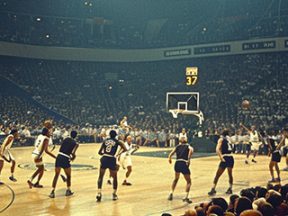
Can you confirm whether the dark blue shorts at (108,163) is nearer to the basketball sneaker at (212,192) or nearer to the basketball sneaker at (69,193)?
the basketball sneaker at (69,193)

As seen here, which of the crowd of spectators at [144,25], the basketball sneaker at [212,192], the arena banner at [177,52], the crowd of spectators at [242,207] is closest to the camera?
the crowd of spectators at [242,207]

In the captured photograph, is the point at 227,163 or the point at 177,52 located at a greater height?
the point at 177,52

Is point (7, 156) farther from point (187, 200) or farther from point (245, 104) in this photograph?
point (245, 104)

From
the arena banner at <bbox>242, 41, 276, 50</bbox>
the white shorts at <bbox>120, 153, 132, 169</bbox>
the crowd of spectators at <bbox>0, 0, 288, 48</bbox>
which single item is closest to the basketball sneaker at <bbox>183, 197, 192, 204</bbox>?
the white shorts at <bbox>120, 153, 132, 169</bbox>

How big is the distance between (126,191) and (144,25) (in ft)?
113

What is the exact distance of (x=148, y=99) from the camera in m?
39.2

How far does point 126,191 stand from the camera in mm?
13234

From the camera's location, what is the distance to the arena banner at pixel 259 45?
34844 mm

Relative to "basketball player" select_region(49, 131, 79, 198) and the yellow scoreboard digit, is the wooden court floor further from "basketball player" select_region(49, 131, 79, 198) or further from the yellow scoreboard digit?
the yellow scoreboard digit

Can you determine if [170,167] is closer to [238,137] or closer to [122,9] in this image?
[238,137]

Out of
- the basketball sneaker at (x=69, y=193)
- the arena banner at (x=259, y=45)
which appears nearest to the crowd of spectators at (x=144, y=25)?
the arena banner at (x=259, y=45)

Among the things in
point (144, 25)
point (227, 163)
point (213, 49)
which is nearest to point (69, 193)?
point (227, 163)

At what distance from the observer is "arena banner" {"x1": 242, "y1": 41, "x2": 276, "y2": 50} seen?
3484cm

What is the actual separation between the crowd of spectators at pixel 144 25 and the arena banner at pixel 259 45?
736 millimetres
